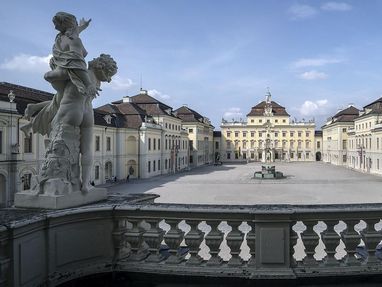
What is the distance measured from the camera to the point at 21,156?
23.5 meters

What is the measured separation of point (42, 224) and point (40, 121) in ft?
4.16

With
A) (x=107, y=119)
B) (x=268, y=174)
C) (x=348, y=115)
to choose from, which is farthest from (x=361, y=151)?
(x=107, y=119)

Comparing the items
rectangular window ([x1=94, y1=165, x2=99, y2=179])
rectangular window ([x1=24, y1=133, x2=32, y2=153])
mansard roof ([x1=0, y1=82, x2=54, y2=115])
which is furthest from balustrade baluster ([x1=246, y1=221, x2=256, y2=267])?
rectangular window ([x1=94, y1=165, x2=99, y2=179])

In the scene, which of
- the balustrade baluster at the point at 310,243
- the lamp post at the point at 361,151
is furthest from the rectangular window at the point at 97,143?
the lamp post at the point at 361,151

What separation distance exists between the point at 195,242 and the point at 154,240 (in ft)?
1.25

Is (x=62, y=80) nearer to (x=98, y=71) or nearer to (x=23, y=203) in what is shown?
(x=98, y=71)

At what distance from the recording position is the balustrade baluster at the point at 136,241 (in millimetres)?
3377

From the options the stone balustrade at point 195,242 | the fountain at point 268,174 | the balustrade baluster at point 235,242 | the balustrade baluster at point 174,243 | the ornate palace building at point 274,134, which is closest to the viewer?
the stone balustrade at point 195,242

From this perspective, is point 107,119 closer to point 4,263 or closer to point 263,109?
point 4,263

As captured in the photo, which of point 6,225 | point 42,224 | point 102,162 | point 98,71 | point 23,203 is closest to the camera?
point 6,225

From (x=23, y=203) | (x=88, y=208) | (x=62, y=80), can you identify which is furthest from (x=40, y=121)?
(x=88, y=208)

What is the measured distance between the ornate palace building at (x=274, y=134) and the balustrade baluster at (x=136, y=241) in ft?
268

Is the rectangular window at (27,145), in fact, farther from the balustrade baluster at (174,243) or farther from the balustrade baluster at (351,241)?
the balustrade baluster at (351,241)

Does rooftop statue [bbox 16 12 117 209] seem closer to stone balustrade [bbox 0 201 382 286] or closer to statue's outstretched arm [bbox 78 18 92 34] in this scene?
statue's outstretched arm [bbox 78 18 92 34]
